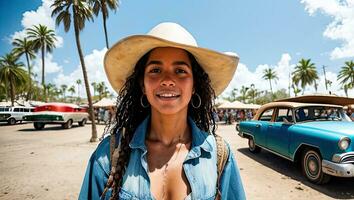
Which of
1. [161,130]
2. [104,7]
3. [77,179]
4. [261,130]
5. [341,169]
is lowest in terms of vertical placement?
[77,179]

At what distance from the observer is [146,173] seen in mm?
1438

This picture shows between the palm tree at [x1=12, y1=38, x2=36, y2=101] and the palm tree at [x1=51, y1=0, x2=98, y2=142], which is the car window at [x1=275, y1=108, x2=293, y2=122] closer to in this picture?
the palm tree at [x1=51, y1=0, x2=98, y2=142]

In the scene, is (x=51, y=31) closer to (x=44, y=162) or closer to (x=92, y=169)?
(x=44, y=162)

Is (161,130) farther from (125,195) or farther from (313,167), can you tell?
(313,167)

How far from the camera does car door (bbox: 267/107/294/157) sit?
6.22 metres

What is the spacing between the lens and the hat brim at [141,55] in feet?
5.38

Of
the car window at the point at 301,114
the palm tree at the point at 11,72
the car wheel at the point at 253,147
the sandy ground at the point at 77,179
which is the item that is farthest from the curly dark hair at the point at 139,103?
the palm tree at the point at 11,72

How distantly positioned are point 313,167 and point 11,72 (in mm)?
51512

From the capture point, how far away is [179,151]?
173cm

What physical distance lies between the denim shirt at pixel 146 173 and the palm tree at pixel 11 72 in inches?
1981

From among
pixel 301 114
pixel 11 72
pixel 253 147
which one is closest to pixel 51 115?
pixel 253 147

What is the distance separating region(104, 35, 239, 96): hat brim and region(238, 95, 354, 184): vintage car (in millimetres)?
3897

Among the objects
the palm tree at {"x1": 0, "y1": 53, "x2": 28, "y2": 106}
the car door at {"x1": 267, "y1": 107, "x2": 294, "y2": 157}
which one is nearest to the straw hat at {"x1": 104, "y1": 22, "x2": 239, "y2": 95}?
the car door at {"x1": 267, "y1": 107, "x2": 294, "y2": 157}

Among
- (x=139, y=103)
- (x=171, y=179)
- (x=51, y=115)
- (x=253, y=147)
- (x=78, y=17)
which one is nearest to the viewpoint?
(x=171, y=179)
